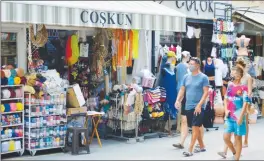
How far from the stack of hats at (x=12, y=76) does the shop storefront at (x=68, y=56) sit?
0.02 metres

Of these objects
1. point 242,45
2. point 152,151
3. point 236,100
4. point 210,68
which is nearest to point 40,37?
point 152,151

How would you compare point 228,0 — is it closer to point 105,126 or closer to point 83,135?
point 105,126

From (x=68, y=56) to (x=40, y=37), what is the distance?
3.40 feet

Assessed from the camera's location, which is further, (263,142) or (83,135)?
(263,142)

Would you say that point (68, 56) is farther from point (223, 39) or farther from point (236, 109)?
point (223, 39)

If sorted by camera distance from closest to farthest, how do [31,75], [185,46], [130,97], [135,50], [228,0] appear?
[31,75]
[130,97]
[135,50]
[185,46]
[228,0]

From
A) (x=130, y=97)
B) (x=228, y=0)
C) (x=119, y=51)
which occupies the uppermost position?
(x=228, y=0)

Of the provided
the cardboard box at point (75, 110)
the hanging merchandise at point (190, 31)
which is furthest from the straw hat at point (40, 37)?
the hanging merchandise at point (190, 31)

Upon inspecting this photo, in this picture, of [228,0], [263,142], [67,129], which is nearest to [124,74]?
[67,129]

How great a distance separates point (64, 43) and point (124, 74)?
166 centimetres

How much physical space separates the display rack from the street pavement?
218 mm

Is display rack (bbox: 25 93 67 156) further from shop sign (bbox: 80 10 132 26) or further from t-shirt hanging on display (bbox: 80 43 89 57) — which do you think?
t-shirt hanging on display (bbox: 80 43 89 57)

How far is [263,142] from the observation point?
34.8 ft

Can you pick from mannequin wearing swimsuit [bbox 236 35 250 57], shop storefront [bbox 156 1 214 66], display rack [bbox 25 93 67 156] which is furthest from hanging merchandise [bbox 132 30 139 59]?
mannequin wearing swimsuit [bbox 236 35 250 57]
